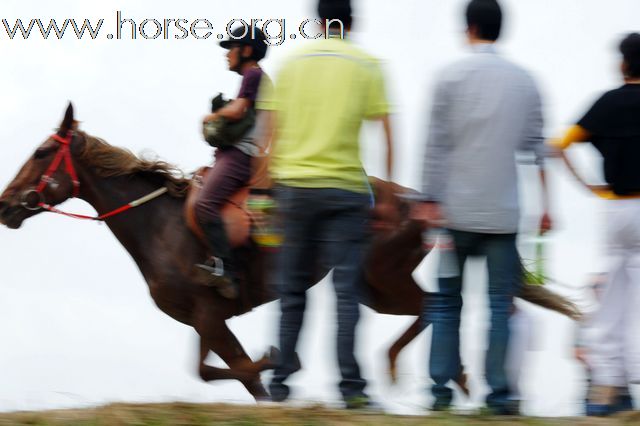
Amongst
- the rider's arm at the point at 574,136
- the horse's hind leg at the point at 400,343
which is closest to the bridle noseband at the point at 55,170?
the horse's hind leg at the point at 400,343

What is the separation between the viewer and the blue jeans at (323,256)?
26.7ft

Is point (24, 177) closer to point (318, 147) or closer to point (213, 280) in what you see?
point (213, 280)

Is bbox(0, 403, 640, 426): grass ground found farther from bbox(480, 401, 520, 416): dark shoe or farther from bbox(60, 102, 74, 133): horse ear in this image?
bbox(60, 102, 74, 133): horse ear

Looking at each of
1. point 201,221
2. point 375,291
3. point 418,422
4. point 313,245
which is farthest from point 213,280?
point 418,422

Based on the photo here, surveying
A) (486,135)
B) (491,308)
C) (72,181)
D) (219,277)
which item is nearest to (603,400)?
(491,308)

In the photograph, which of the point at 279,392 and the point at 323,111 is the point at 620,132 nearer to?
the point at 323,111

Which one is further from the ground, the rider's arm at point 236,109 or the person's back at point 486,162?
the rider's arm at point 236,109

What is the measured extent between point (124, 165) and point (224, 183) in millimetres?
1192

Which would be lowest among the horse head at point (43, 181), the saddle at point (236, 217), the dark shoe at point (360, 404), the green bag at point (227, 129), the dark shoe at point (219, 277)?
the dark shoe at point (360, 404)

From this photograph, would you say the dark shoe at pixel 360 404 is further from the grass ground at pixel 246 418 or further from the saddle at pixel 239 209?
the saddle at pixel 239 209

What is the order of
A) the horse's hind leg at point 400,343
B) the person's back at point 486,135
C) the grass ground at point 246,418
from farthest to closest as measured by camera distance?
the horse's hind leg at point 400,343 → the person's back at point 486,135 → the grass ground at point 246,418

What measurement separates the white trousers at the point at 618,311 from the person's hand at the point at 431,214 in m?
1.18

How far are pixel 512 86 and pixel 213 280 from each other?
4803 millimetres

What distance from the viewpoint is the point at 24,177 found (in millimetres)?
12680
